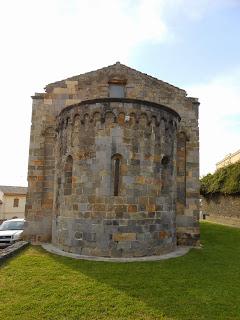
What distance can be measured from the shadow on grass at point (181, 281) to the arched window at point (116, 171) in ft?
7.78

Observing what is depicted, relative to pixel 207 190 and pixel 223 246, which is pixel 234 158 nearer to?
pixel 207 190

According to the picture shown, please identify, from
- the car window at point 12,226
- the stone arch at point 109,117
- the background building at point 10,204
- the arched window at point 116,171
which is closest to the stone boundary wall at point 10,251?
the car window at point 12,226

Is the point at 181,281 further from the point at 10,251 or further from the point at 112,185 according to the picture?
the point at 10,251

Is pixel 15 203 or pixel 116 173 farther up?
pixel 116 173

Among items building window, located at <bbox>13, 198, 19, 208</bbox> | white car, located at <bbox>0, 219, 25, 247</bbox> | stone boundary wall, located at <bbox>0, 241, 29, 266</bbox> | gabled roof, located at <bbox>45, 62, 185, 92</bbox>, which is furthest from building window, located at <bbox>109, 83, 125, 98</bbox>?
building window, located at <bbox>13, 198, 19, 208</bbox>

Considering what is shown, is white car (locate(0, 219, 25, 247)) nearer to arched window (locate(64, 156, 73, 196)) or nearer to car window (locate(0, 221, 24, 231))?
car window (locate(0, 221, 24, 231))

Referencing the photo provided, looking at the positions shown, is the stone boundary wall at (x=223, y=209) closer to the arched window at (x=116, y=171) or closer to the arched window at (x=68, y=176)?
the arched window at (x=116, y=171)

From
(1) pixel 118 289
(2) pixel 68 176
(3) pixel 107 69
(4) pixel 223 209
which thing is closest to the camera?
(1) pixel 118 289

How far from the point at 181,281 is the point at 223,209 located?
20122mm

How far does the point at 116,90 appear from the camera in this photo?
516 inches

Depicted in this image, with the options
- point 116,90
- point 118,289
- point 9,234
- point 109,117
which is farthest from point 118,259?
point 116,90

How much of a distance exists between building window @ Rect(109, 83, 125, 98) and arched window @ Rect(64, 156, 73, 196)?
3756 millimetres

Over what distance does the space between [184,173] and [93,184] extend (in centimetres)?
464

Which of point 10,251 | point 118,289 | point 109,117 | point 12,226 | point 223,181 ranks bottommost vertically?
point 118,289
